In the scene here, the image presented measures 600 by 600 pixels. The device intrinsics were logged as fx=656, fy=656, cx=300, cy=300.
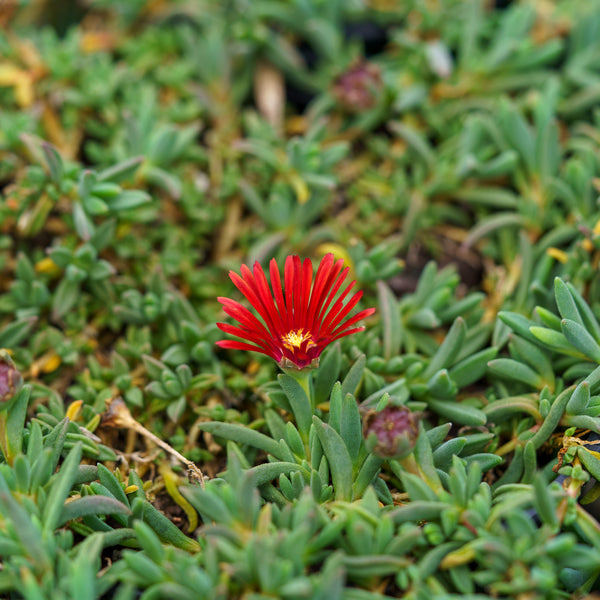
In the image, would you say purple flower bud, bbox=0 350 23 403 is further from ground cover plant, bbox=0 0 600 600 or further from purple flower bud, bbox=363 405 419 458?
purple flower bud, bbox=363 405 419 458

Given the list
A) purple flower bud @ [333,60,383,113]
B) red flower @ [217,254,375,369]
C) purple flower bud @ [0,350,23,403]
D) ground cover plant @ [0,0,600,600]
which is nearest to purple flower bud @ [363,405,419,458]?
ground cover plant @ [0,0,600,600]

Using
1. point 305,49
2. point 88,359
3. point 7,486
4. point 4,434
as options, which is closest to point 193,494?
point 7,486

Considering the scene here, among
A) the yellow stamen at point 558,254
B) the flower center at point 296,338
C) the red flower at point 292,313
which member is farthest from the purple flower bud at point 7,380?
the yellow stamen at point 558,254

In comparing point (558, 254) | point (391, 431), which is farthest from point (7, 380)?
point (558, 254)

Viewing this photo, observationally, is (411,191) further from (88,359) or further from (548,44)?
(88,359)

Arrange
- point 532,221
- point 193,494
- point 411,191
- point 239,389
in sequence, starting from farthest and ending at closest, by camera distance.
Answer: point 411,191 < point 532,221 < point 239,389 < point 193,494

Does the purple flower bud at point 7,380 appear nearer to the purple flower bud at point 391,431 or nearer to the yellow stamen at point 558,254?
the purple flower bud at point 391,431

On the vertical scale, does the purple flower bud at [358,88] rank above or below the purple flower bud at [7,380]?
above

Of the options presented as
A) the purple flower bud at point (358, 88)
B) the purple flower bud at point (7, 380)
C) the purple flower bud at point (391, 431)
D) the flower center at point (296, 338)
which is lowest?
the purple flower bud at point (391, 431)

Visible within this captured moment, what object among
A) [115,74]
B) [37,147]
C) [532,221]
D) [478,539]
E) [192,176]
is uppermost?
[115,74]
